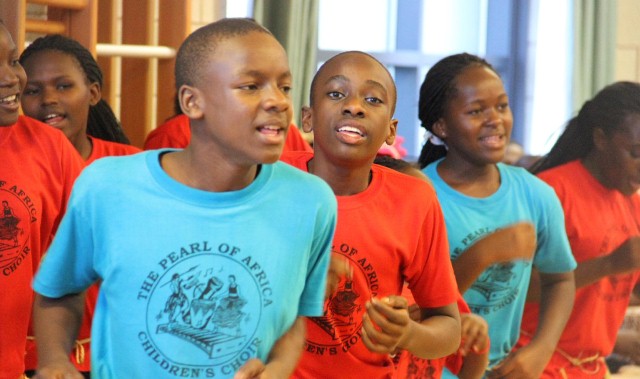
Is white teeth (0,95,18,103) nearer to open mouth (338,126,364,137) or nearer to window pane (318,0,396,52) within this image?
open mouth (338,126,364,137)

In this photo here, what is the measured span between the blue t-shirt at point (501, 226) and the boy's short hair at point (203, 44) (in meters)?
0.98

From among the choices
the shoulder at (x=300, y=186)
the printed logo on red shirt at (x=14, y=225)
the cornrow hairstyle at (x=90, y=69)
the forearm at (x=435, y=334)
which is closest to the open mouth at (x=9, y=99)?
the printed logo on red shirt at (x=14, y=225)

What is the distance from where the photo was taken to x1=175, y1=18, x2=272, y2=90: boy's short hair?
179 centimetres

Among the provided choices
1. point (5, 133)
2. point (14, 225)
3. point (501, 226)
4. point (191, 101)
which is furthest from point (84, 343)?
point (501, 226)

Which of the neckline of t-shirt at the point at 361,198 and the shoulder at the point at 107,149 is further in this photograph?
the shoulder at the point at 107,149

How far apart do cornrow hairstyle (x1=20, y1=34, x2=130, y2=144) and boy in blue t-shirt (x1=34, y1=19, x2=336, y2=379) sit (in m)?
1.21

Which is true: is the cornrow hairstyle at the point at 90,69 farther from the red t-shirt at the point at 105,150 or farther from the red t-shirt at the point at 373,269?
the red t-shirt at the point at 373,269

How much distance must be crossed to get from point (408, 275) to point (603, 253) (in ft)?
Result: 3.58

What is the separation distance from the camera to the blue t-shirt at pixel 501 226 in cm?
260

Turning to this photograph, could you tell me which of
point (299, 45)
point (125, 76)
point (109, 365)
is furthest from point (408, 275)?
point (299, 45)

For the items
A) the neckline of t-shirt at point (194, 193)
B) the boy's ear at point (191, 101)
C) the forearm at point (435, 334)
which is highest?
the boy's ear at point (191, 101)

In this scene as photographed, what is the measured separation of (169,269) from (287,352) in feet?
0.83

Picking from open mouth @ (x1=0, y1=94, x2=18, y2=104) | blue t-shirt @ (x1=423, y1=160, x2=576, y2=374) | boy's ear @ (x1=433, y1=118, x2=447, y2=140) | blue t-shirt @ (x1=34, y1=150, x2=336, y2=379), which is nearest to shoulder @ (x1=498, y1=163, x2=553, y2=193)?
blue t-shirt @ (x1=423, y1=160, x2=576, y2=374)

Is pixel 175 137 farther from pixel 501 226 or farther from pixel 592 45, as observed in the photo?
pixel 592 45
